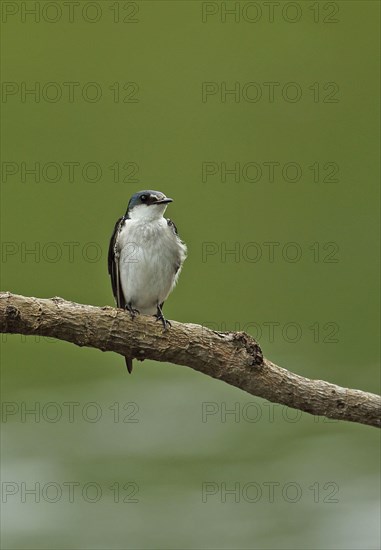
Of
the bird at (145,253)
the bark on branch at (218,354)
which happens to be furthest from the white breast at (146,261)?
the bark on branch at (218,354)

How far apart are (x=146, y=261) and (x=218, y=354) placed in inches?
38.1

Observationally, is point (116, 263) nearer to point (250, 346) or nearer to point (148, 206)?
point (148, 206)

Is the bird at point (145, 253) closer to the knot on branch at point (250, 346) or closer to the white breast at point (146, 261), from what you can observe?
the white breast at point (146, 261)

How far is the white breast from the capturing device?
365cm

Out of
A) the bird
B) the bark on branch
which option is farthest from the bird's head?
the bark on branch

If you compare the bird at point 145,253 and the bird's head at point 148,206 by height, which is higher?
the bird's head at point 148,206

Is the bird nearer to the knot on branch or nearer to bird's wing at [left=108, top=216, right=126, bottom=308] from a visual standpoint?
bird's wing at [left=108, top=216, right=126, bottom=308]

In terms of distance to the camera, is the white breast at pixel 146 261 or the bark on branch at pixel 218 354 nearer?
the bark on branch at pixel 218 354

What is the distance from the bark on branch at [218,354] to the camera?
8.87ft

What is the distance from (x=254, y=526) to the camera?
3895mm

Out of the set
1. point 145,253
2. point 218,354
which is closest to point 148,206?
point 145,253

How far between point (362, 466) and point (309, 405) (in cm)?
142

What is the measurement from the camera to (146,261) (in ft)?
12.0

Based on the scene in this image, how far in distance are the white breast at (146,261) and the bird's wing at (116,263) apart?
27 millimetres
